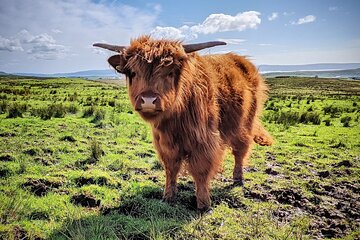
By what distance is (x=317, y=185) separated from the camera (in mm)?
5055

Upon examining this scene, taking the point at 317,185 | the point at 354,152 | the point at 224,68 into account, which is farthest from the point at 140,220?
the point at 354,152

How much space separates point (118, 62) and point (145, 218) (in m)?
1.85

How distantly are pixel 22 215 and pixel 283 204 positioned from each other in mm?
3258

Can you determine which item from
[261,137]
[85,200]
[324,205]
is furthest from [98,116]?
[324,205]

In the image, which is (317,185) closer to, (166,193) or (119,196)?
(166,193)

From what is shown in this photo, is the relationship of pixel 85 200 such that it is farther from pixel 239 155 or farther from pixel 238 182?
pixel 239 155

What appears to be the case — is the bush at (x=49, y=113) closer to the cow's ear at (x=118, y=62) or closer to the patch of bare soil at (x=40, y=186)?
the patch of bare soil at (x=40, y=186)

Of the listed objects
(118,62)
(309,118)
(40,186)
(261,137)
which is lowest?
(309,118)

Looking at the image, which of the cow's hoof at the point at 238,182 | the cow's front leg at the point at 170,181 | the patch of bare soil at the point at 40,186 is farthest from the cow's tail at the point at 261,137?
the patch of bare soil at the point at 40,186

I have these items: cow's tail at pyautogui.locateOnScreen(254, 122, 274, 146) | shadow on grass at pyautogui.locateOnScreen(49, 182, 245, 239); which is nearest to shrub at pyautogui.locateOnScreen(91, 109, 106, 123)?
cow's tail at pyautogui.locateOnScreen(254, 122, 274, 146)

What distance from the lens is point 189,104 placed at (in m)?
3.73

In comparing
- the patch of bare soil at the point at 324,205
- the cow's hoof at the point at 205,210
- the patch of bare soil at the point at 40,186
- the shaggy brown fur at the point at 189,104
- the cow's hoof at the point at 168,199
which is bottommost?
the patch of bare soil at the point at 324,205

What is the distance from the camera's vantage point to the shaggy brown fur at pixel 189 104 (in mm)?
3201

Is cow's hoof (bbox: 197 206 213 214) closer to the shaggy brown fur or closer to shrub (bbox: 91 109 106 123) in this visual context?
the shaggy brown fur
